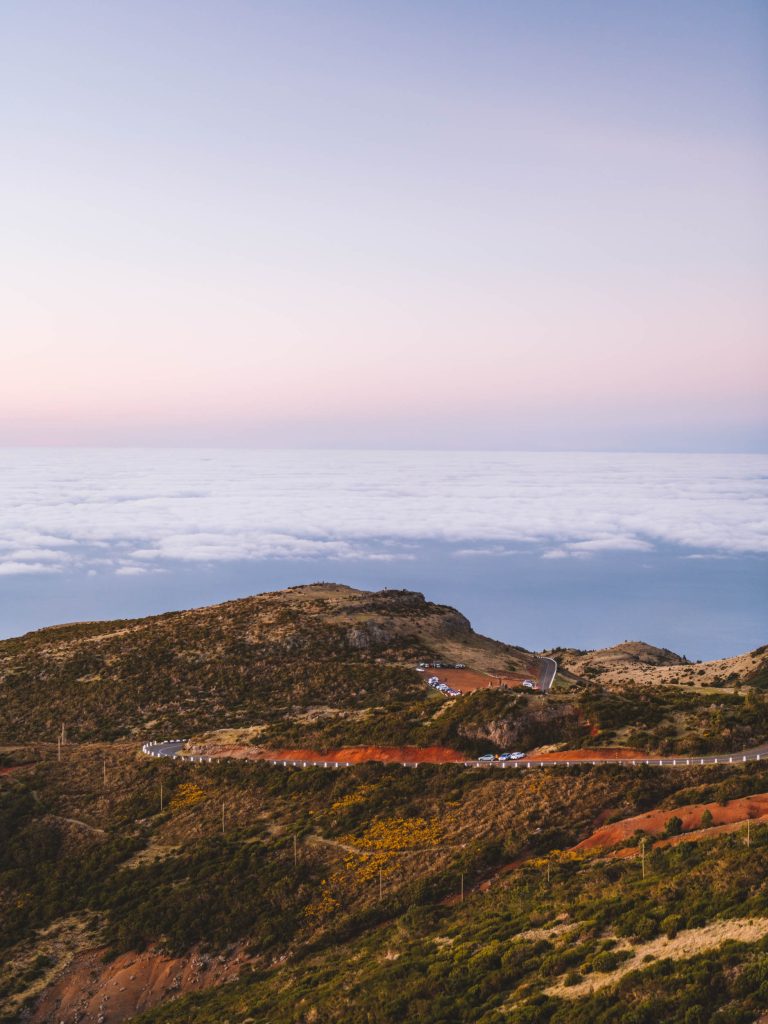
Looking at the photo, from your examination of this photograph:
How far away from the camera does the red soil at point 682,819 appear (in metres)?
28.8

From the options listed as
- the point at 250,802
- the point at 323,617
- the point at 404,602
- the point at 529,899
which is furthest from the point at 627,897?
the point at 404,602

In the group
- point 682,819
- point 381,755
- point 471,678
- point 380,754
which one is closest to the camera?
point 682,819

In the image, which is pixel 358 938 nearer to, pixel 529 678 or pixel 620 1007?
pixel 620 1007

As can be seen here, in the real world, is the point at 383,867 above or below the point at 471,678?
above

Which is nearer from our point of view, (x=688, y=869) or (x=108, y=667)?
(x=688, y=869)

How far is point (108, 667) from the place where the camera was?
239 ft

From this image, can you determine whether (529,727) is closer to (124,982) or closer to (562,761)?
(562,761)

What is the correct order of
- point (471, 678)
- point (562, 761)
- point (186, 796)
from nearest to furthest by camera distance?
point (562, 761), point (186, 796), point (471, 678)

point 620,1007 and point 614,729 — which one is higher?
point 620,1007

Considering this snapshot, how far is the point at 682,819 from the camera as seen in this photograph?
29.7 m

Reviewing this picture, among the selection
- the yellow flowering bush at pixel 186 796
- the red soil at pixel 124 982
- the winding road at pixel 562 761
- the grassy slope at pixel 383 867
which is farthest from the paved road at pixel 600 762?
the red soil at pixel 124 982

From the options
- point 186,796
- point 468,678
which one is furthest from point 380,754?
point 468,678

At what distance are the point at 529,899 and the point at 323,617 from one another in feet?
188

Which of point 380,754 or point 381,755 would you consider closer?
point 381,755
